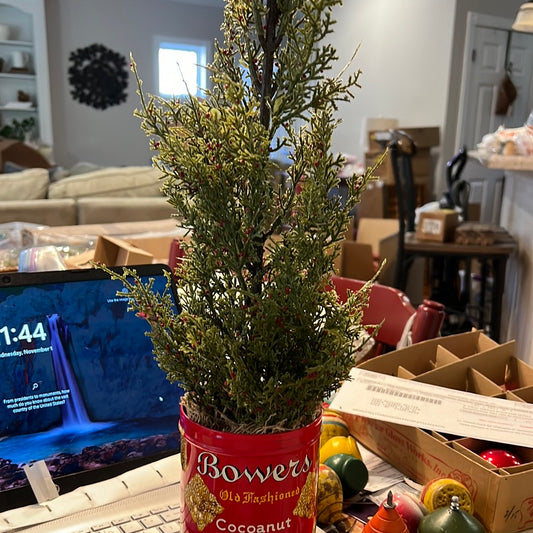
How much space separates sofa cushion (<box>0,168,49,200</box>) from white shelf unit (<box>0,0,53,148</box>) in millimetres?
3630

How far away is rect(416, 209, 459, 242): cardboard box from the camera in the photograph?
2.82 m

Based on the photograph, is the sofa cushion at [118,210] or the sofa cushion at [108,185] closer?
the sofa cushion at [118,210]

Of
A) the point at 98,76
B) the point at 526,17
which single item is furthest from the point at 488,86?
the point at 98,76

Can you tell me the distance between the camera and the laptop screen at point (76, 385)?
73 cm

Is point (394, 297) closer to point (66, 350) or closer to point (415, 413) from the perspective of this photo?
A: point (415, 413)

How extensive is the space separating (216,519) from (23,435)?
1.13 feet

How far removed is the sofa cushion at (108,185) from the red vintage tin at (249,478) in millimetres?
3145

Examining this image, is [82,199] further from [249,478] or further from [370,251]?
[249,478]

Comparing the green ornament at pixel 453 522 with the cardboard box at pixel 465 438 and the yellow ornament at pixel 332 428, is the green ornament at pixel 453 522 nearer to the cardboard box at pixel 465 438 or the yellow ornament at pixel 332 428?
the cardboard box at pixel 465 438

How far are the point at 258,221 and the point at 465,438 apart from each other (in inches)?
17.0

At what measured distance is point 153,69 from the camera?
299 inches

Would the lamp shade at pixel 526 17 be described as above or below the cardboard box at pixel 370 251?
above

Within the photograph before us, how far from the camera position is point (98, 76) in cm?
732

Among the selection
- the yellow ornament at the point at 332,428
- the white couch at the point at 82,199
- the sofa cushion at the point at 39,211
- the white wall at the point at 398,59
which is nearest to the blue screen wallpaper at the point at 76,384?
the yellow ornament at the point at 332,428
